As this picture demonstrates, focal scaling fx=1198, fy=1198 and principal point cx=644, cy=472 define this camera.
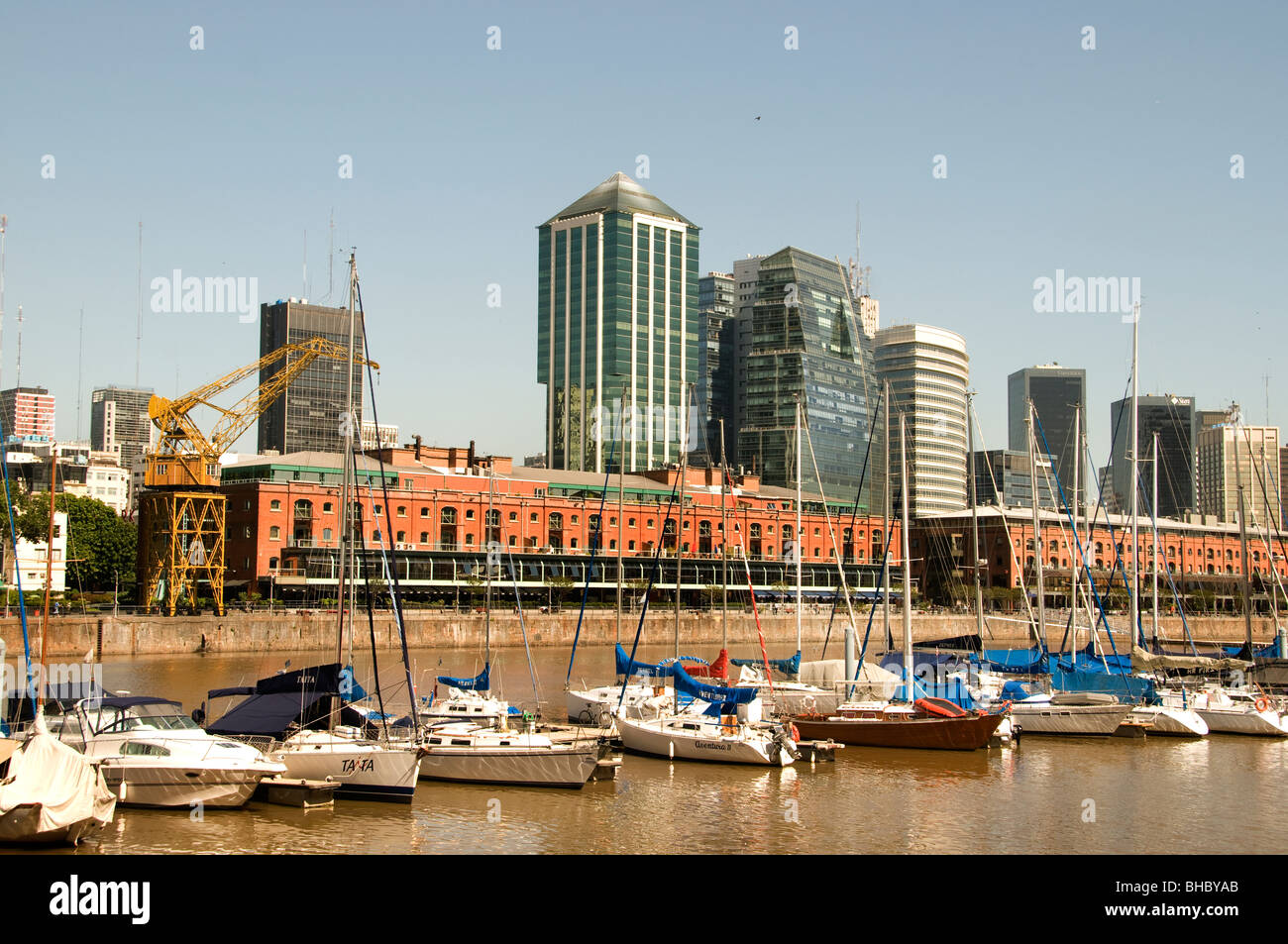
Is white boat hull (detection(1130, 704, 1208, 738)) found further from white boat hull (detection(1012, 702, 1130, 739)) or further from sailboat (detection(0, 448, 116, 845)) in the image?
sailboat (detection(0, 448, 116, 845))

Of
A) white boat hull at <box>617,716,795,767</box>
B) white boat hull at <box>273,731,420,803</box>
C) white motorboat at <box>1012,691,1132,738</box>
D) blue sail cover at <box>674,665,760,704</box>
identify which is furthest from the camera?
white motorboat at <box>1012,691,1132,738</box>

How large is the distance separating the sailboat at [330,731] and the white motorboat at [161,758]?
4.04ft

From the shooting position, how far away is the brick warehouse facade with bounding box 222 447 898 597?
9506cm

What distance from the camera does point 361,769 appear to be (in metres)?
31.6

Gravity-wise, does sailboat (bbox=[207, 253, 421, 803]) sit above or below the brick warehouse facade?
below

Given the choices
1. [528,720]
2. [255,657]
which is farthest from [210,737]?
[255,657]

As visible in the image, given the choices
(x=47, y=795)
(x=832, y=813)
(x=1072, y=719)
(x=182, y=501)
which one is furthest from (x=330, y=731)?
(x=182, y=501)

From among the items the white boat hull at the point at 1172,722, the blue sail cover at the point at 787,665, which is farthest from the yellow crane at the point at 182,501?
the white boat hull at the point at 1172,722

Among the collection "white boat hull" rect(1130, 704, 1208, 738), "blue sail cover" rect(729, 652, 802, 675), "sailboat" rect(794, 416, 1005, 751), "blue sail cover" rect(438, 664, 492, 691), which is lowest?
"white boat hull" rect(1130, 704, 1208, 738)

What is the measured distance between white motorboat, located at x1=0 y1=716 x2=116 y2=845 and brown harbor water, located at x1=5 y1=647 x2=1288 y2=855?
884mm

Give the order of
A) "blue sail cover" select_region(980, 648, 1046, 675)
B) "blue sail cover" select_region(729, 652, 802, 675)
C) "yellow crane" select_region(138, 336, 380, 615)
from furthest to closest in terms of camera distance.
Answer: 1. "yellow crane" select_region(138, 336, 380, 615)
2. "blue sail cover" select_region(980, 648, 1046, 675)
3. "blue sail cover" select_region(729, 652, 802, 675)

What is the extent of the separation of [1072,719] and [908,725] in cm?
959

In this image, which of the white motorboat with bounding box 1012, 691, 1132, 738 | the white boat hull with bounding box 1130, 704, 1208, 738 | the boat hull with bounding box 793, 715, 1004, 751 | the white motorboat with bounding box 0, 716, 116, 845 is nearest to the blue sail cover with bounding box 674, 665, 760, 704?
the boat hull with bounding box 793, 715, 1004, 751
